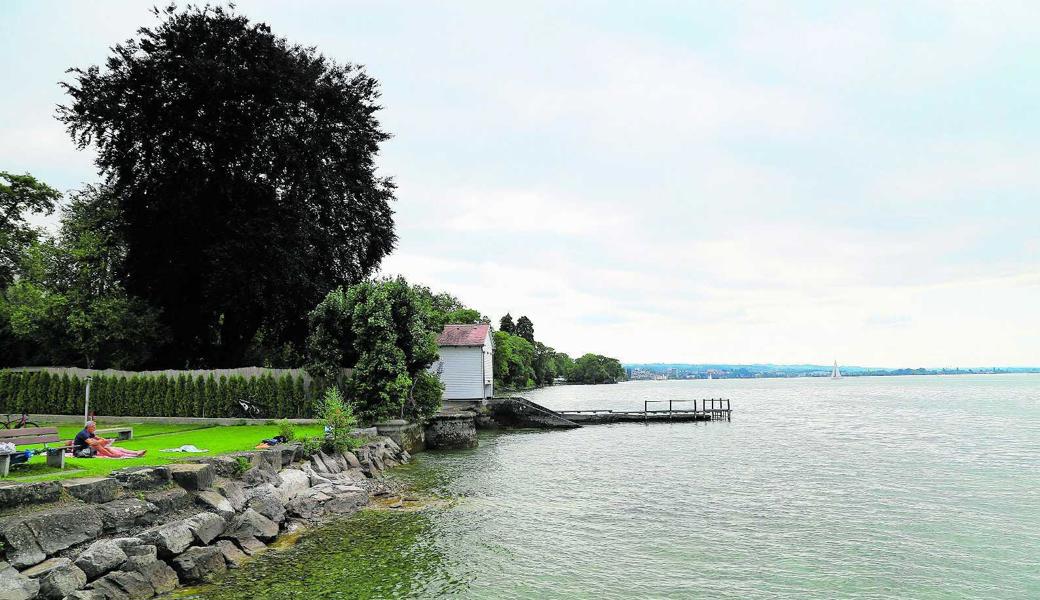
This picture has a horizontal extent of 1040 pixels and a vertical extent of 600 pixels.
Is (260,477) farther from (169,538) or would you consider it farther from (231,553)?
(169,538)

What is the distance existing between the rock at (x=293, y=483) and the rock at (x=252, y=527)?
193 centimetres

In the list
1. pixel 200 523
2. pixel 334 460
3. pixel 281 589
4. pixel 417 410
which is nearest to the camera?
pixel 281 589

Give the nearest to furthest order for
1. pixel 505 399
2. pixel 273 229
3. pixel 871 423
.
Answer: pixel 273 229, pixel 505 399, pixel 871 423

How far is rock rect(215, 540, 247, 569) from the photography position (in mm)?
12242

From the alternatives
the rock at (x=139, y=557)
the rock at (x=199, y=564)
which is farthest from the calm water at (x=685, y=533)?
the rock at (x=139, y=557)

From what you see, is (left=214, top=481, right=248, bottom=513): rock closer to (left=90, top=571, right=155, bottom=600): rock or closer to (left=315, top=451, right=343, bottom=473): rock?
(left=90, top=571, right=155, bottom=600): rock

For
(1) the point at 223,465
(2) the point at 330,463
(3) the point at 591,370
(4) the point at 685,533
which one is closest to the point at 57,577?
(1) the point at 223,465

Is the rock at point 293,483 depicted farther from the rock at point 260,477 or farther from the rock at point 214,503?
the rock at point 214,503

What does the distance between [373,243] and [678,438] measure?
2383 centimetres

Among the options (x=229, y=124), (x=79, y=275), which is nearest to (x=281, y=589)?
(x=229, y=124)

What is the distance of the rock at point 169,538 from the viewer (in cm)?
1146

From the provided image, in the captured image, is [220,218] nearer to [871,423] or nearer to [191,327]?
[191,327]

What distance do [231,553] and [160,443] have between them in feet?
27.7

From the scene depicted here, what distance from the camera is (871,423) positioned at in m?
53.4
